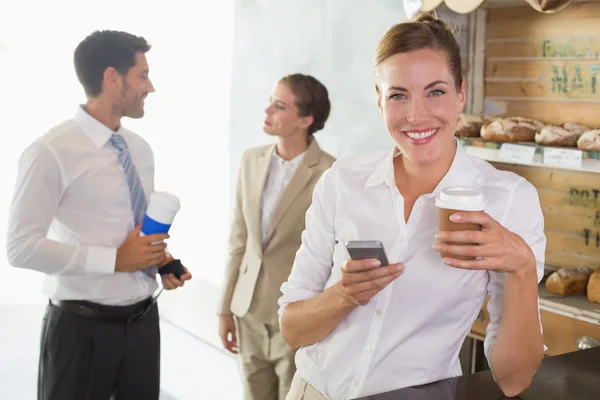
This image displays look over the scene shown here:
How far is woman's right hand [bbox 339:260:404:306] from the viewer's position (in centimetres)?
141

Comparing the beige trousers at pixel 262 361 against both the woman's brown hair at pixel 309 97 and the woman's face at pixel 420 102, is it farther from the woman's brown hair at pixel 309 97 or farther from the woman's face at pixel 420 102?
the woman's face at pixel 420 102

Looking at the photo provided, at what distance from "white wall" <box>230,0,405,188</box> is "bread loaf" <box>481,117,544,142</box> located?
0.88 m

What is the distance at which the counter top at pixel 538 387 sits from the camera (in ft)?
4.96

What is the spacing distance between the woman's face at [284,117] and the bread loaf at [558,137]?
3.55ft

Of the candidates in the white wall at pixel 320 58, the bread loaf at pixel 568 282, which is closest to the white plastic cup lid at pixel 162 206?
the bread loaf at pixel 568 282

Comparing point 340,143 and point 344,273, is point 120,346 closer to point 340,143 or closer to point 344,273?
point 344,273

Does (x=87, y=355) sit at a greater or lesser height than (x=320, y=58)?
lesser

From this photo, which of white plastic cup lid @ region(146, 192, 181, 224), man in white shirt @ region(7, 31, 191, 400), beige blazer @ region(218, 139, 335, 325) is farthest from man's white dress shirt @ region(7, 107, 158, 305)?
beige blazer @ region(218, 139, 335, 325)

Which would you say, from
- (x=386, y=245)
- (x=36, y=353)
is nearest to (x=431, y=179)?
(x=386, y=245)

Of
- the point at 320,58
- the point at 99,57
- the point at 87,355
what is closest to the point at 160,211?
the point at 87,355

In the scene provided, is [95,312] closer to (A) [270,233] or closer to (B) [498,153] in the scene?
(A) [270,233]

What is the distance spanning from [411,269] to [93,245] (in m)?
1.46

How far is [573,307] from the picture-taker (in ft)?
8.50

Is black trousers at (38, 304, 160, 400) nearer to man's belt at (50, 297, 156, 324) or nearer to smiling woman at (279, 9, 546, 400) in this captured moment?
man's belt at (50, 297, 156, 324)
